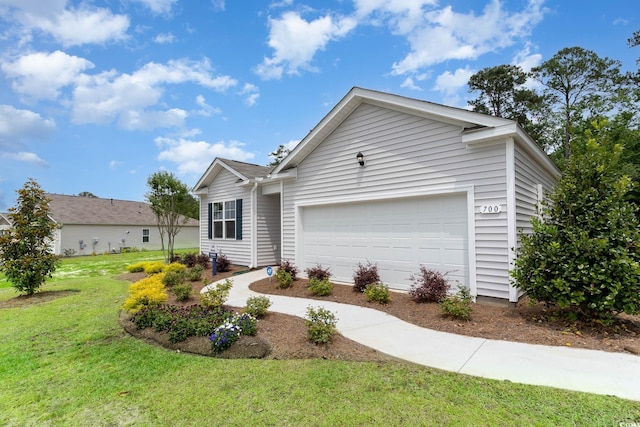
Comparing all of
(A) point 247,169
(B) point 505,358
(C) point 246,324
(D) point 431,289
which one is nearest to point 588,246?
(B) point 505,358

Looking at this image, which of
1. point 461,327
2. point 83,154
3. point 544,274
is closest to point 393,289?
point 461,327

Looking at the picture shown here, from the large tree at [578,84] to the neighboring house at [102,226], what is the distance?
33.9 metres

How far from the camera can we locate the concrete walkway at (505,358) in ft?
10.5

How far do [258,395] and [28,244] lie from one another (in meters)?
10.0

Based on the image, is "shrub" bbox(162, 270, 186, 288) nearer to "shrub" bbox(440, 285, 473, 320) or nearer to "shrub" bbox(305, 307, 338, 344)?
"shrub" bbox(305, 307, 338, 344)

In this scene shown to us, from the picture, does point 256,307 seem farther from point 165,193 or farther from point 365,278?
point 165,193

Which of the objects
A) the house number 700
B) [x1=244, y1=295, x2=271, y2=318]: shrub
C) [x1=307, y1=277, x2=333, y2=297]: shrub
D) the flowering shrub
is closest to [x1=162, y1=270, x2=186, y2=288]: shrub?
[x1=307, y1=277, x2=333, y2=297]: shrub

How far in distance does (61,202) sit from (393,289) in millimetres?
30583

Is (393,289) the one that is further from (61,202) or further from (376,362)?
(61,202)

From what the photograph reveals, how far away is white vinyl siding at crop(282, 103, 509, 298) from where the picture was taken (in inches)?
247

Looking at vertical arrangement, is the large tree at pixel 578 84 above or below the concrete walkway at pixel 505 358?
above

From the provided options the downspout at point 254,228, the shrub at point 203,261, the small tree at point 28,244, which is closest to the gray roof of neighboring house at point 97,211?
the shrub at point 203,261

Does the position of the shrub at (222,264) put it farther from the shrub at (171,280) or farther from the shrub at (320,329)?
the shrub at (320,329)

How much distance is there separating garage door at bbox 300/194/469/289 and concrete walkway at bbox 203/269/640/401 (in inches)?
92.0
